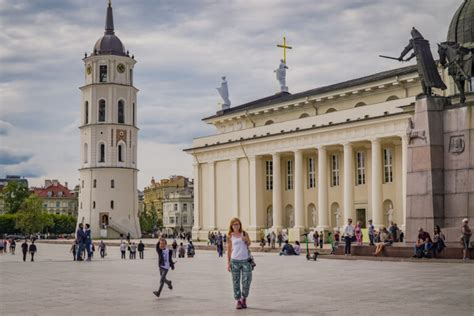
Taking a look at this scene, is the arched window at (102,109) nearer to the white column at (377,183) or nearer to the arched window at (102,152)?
the arched window at (102,152)

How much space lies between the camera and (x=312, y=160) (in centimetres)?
6456

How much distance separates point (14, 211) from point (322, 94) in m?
92.8

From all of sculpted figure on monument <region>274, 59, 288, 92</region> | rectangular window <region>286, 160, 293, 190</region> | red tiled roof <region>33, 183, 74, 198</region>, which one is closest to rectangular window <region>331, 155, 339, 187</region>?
rectangular window <region>286, 160, 293, 190</region>

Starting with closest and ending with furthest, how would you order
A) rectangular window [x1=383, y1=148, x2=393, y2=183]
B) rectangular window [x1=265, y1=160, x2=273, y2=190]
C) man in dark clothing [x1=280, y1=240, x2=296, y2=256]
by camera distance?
man in dark clothing [x1=280, y1=240, x2=296, y2=256]
rectangular window [x1=383, y1=148, x2=393, y2=183]
rectangular window [x1=265, y1=160, x2=273, y2=190]

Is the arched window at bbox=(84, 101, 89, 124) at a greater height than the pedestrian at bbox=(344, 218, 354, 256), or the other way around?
the arched window at bbox=(84, 101, 89, 124)

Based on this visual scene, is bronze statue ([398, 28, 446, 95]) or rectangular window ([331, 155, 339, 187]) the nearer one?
bronze statue ([398, 28, 446, 95])

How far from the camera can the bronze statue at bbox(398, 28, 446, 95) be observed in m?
25.3

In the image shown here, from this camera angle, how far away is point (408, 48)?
25.9 m

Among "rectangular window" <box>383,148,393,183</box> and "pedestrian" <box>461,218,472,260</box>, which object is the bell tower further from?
"pedestrian" <box>461,218,472,260</box>

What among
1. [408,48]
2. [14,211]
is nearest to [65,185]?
[14,211]

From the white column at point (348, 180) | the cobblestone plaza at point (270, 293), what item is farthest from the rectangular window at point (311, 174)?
the cobblestone plaza at point (270, 293)

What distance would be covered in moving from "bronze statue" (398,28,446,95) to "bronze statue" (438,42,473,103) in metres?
0.43

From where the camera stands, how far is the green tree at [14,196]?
142500 millimetres

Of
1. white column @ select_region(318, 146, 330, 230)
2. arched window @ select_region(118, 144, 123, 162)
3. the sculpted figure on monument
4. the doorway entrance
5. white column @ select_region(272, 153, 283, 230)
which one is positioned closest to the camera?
the doorway entrance
